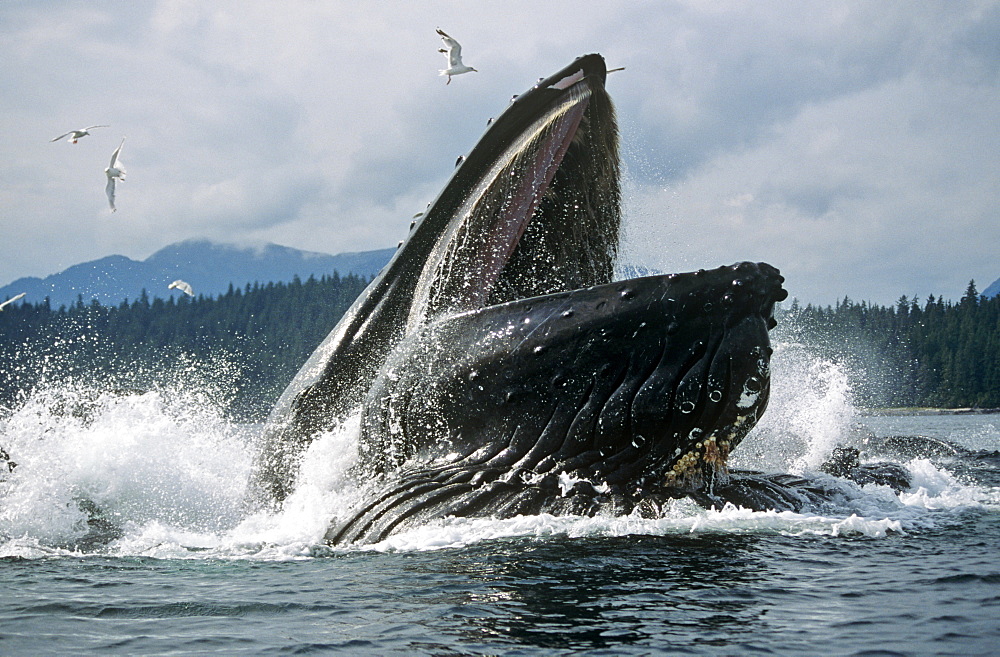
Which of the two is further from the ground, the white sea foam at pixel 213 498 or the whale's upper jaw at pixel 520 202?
the whale's upper jaw at pixel 520 202

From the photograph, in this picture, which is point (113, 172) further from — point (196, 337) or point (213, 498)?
point (196, 337)

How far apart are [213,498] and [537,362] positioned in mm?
4476

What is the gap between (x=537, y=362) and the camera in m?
5.88

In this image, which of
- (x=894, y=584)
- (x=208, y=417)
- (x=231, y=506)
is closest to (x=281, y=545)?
(x=231, y=506)

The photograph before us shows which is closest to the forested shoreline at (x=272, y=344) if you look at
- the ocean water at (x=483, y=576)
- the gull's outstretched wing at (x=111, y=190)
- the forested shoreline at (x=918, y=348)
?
the forested shoreline at (x=918, y=348)

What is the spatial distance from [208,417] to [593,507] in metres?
6.54

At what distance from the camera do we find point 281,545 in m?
6.29

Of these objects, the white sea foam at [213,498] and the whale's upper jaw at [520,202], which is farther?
the whale's upper jaw at [520,202]

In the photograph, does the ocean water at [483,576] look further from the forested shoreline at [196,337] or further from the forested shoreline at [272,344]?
the forested shoreline at [196,337]

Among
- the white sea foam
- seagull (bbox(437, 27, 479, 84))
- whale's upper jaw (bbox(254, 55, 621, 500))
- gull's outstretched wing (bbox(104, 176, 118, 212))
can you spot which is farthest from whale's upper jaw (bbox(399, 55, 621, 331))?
gull's outstretched wing (bbox(104, 176, 118, 212))

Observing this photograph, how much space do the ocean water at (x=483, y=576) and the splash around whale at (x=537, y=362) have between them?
230 mm

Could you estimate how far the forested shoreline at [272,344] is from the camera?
99375mm

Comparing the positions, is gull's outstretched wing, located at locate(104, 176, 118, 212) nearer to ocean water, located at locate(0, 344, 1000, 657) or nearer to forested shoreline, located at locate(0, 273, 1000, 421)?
ocean water, located at locate(0, 344, 1000, 657)

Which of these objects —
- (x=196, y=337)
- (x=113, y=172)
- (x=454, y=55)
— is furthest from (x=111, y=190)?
(x=196, y=337)
